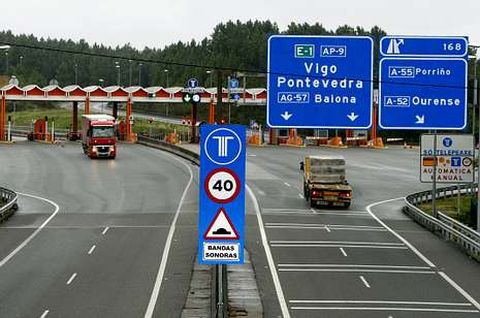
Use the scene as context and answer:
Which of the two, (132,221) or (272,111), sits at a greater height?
(272,111)

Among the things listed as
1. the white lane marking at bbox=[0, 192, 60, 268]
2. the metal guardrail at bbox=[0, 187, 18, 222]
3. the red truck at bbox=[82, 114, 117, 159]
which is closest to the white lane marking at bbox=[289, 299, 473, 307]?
the white lane marking at bbox=[0, 192, 60, 268]

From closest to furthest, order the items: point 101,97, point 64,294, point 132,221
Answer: point 64,294 < point 132,221 < point 101,97

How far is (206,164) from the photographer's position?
13.0m

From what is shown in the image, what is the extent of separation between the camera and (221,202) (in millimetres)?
13172

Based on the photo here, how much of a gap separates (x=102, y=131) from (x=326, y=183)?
29.7m

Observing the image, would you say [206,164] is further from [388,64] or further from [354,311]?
[388,64]

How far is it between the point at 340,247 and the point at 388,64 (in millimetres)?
8794

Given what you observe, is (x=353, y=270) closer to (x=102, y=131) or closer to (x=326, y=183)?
(x=326, y=183)

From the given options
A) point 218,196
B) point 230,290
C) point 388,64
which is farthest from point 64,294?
point 388,64

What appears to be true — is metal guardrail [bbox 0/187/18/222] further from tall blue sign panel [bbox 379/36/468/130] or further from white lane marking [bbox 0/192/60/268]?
tall blue sign panel [bbox 379/36/468/130]

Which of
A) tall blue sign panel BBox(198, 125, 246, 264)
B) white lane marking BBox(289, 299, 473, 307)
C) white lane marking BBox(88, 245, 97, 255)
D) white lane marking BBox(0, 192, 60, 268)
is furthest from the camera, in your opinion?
white lane marking BBox(88, 245, 97, 255)

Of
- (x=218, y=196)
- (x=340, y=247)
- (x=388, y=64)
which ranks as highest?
(x=388, y=64)

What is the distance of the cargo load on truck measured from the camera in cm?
4197

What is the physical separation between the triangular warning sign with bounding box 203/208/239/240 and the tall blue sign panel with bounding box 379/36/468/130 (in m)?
11.1
